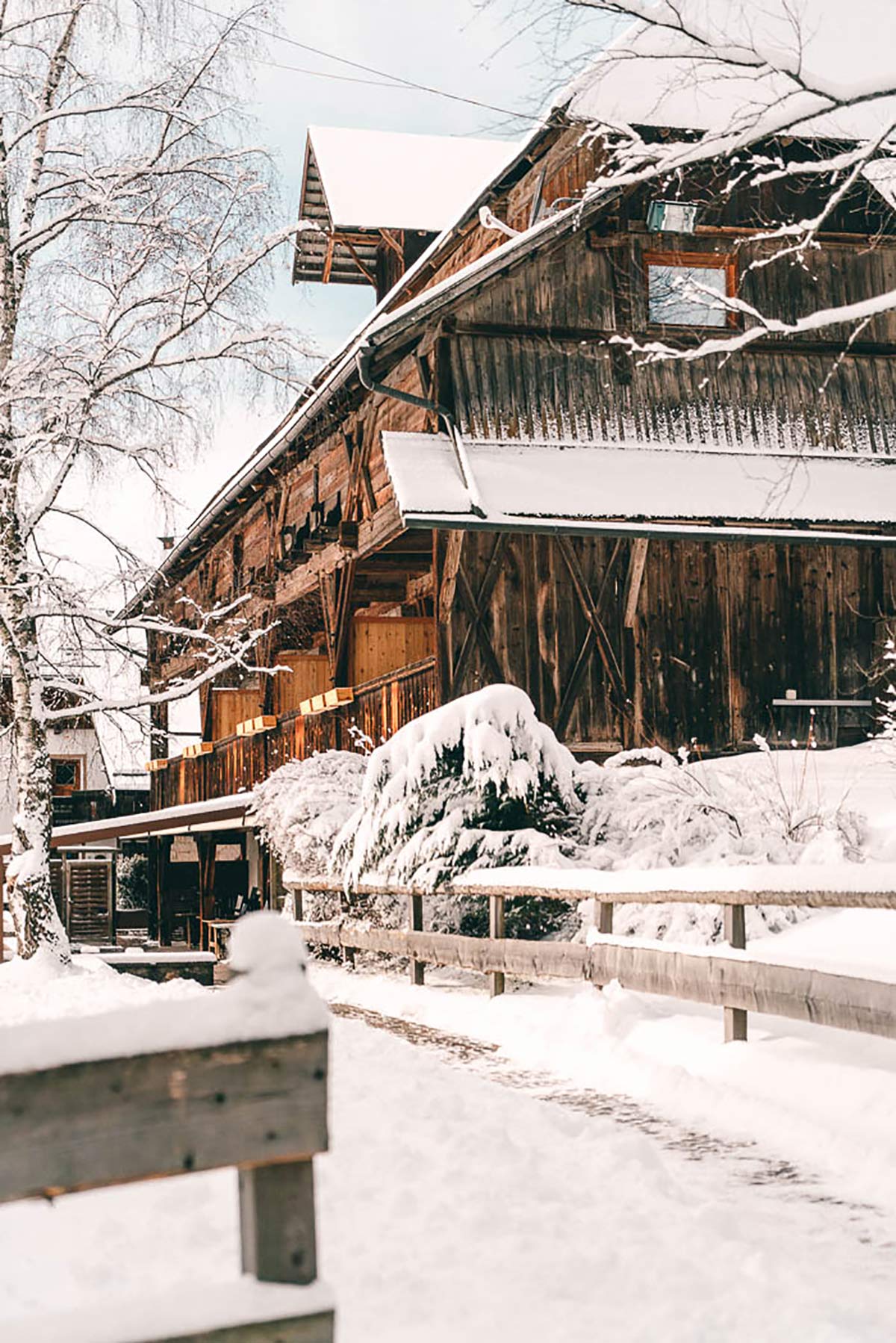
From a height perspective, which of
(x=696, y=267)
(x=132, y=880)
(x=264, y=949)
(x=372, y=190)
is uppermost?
(x=372, y=190)

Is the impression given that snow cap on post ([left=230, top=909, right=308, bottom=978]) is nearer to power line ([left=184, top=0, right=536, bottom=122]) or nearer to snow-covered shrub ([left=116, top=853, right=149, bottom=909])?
power line ([left=184, top=0, right=536, bottom=122])

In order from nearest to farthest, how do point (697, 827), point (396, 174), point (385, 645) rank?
point (697, 827) → point (385, 645) → point (396, 174)

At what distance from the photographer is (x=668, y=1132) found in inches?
273

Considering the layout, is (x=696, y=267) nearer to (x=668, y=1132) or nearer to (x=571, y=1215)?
(x=668, y=1132)

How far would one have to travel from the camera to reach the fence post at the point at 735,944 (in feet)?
27.4

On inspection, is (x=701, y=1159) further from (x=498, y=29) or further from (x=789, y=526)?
(x=789, y=526)

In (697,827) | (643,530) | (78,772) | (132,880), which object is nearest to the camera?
(697,827)

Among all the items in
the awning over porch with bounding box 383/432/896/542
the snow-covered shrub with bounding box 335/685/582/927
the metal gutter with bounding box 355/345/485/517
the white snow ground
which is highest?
the metal gutter with bounding box 355/345/485/517

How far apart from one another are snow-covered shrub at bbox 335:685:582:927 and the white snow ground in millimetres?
4484

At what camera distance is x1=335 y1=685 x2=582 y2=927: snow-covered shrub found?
12.9 m

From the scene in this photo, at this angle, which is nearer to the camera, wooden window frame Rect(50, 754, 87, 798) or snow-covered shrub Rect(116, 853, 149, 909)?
snow-covered shrub Rect(116, 853, 149, 909)

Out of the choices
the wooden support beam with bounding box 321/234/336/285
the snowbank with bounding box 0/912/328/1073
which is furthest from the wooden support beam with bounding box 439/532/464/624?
the snowbank with bounding box 0/912/328/1073

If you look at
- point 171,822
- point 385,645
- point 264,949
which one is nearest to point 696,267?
point 385,645

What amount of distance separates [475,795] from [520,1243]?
27.8ft
